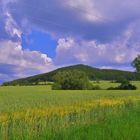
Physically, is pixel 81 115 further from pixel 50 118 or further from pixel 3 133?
pixel 3 133

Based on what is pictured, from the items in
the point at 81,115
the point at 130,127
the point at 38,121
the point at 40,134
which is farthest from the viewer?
the point at 81,115

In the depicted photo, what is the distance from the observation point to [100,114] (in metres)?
22.7

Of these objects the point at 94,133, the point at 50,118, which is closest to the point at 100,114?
the point at 50,118

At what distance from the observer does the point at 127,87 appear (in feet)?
371

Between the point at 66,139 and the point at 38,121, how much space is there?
391 centimetres

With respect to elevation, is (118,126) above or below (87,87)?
below

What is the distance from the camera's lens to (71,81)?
115 meters

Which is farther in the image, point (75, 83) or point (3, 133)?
point (75, 83)

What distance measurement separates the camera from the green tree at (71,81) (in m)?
114

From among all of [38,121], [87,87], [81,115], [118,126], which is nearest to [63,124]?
[38,121]

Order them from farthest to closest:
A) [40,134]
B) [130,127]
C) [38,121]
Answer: [38,121], [130,127], [40,134]

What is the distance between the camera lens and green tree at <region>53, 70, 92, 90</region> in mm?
114375

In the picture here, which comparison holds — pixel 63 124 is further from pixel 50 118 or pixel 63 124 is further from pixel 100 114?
pixel 100 114

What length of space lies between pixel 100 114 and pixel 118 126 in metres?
6.20
